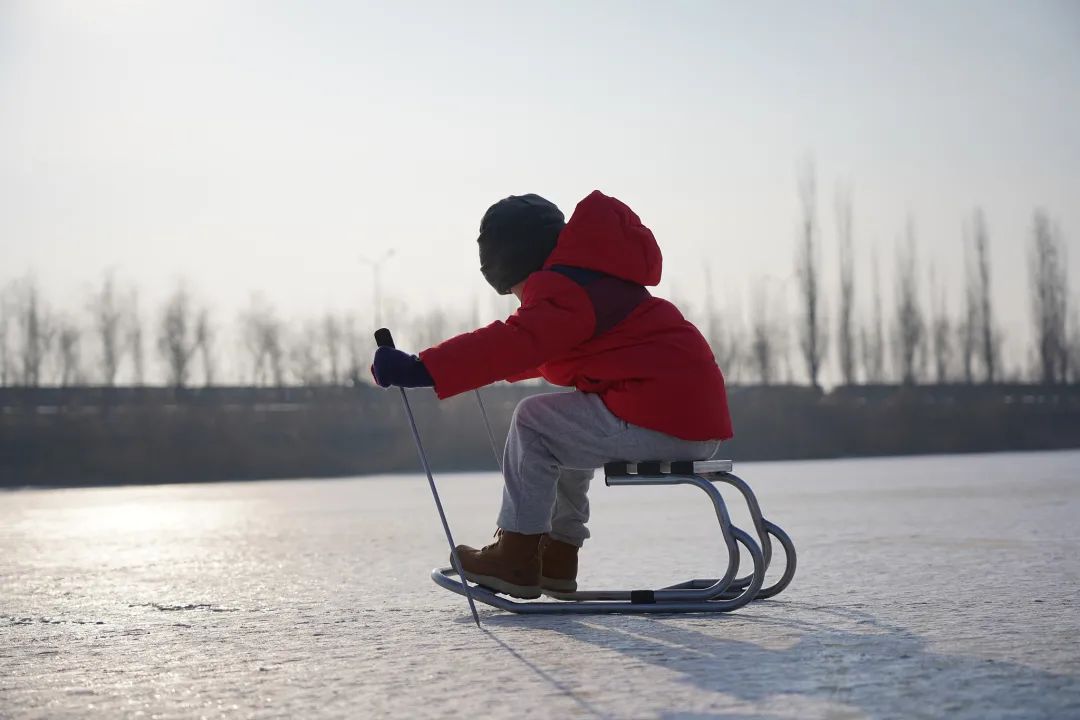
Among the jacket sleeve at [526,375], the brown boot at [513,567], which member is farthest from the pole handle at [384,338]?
the brown boot at [513,567]

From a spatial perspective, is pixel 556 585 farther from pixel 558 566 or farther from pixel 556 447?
pixel 556 447

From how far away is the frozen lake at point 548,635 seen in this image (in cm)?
256

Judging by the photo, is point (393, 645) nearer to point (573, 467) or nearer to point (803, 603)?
point (573, 467)

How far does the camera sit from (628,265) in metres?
3.97

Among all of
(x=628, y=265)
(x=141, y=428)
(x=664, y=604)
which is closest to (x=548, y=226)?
(x=628, y=265)

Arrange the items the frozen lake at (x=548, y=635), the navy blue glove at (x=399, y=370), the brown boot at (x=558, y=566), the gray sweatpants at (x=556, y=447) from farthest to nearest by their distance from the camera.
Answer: the brown boot at (x=558, y=566) → the gray sweatpants at (x=556, y=447) → the navy blue glove at (x=399, y=370) → the frozen lake at (x=548, y=635)

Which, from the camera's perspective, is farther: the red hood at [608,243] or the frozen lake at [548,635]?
the red hood at [608,243]

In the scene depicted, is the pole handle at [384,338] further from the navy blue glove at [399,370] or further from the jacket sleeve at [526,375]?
the jacket sleeve at [526,375]

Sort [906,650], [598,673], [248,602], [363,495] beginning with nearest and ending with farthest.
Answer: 1. [598,673]
2. [906,650]
3. [248,602]
4. [363,495]

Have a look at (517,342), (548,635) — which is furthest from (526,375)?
(548,635)

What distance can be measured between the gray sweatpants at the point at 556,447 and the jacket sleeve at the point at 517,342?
0.17m

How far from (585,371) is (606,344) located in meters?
0.10

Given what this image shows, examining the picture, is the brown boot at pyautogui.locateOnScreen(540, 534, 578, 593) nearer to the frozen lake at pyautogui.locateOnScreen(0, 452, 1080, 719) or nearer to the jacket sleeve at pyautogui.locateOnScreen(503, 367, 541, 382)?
the frozen lake at pyautogui.locateOnScreen(0, 452, 1080, 719)

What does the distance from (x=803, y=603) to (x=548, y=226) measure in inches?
52.9
